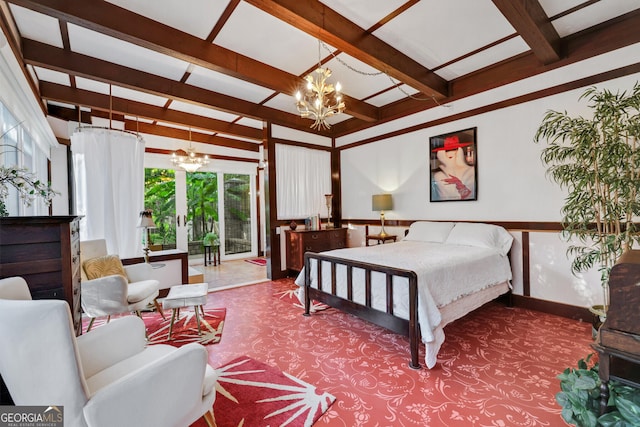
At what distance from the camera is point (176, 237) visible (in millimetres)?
6371

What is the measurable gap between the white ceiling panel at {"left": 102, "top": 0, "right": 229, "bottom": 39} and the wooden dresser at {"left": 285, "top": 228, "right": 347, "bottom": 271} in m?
3.26

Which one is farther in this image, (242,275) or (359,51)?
(242,275)

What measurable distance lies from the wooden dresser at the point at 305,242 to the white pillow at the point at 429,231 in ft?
5.06

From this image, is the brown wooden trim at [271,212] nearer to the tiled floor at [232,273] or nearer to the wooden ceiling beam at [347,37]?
the tiled floor at [232,273]

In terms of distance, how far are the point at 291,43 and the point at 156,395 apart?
3.26m

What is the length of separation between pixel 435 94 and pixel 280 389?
4.02 metres

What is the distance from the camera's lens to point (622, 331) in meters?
1.17

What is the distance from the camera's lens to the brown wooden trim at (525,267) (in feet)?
11.3

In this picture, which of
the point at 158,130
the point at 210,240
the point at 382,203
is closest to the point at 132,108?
the point at 158,130

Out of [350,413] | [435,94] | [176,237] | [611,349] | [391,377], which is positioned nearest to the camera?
[611,349]

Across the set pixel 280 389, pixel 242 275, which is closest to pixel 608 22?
pixel 280 389

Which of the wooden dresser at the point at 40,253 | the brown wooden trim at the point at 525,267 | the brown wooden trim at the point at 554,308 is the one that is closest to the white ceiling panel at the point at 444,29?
the brown wooden trim at the point at 525,267

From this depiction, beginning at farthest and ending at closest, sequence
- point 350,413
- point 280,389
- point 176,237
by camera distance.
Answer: point 176,237
point 280,389
point 350,413

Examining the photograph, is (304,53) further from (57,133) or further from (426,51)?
(57,133)
